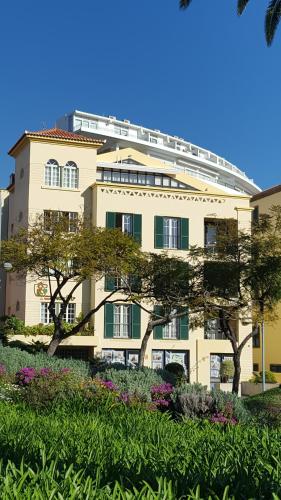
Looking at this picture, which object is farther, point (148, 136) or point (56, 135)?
point (148, 136)

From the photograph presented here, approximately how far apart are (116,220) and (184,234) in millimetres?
4528

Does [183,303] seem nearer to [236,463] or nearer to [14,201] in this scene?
[14,201]

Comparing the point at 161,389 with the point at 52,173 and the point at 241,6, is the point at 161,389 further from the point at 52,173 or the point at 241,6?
the point at 52,173

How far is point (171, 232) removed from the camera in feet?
143

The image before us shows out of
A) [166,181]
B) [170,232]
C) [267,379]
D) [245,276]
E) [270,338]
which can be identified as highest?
[166,181]

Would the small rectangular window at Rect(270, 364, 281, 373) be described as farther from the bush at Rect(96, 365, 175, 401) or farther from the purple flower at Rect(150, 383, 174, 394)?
the purple flower at Rect(150, 383, 174, 394)

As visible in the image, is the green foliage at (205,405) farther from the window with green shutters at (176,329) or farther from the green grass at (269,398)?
the window with green shutters at (176,329)

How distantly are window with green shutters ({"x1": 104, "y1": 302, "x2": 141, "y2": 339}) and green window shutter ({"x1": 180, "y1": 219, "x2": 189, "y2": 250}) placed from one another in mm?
5157

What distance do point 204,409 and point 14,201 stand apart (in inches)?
1365

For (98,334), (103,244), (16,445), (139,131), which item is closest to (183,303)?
(103,244)

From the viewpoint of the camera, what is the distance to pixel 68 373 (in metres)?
15.0

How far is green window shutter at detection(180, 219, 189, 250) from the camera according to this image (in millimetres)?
43500

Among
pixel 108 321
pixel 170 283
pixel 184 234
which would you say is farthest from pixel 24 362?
pixel 184 234

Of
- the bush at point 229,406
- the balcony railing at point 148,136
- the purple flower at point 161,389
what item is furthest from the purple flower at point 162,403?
the balcony railing at point 148,136
